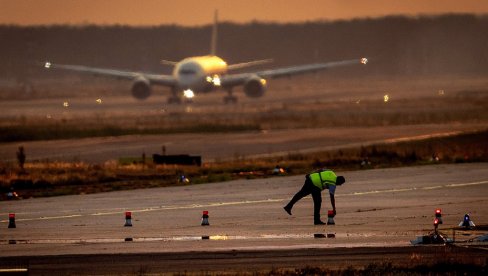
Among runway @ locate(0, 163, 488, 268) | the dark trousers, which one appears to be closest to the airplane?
runway @ locate(0, 163, 488, 268)

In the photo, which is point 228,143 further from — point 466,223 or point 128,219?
point 466,223

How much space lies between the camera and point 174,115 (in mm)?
81500

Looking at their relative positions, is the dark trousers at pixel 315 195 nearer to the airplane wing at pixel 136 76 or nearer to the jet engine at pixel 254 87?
the airplane wing at pixel 136 76

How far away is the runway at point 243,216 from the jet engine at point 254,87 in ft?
164

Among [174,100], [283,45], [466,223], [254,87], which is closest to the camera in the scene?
[466,223]

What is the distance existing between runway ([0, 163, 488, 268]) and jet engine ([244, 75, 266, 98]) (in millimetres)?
49956

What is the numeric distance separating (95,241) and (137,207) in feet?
28.5

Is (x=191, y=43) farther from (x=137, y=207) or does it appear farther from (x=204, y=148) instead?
(x=137, y=207)

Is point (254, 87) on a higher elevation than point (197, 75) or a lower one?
lower

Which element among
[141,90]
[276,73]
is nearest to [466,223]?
[141,90]

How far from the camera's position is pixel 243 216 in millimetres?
32281

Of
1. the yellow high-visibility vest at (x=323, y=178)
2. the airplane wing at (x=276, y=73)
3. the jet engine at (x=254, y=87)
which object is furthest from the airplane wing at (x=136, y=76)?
the yellow high-visibility vest at (x=323, y=178)

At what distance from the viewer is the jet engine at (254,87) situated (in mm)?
95625

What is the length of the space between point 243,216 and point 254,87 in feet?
209
